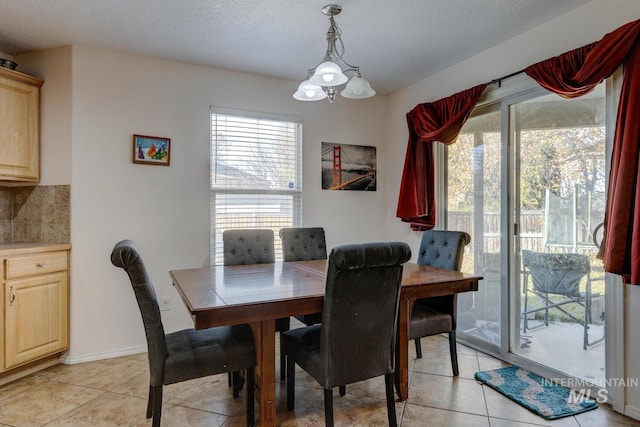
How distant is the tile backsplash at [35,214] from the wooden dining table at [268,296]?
130 cm

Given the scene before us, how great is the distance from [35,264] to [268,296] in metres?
1.95

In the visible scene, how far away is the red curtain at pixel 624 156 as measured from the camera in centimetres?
193

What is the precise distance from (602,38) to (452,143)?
129cm

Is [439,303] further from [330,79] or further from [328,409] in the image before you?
[330,79]

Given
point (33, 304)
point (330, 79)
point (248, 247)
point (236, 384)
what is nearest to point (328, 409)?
point (236, 384)

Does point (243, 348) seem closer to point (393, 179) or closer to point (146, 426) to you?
point (146, 426)

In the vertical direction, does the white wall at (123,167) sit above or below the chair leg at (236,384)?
above

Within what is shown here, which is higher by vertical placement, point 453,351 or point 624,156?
point 624,156

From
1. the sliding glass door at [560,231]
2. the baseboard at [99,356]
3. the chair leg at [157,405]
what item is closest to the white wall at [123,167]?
the baseboard at [99,356]

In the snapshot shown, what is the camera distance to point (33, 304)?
8.46 ft

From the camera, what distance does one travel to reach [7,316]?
2416 millimetres

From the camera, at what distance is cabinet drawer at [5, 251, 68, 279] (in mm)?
2434

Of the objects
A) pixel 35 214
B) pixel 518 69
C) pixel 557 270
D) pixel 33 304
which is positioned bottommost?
pixel 33 304

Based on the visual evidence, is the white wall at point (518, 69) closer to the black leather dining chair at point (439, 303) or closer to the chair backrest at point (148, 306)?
the black leather dining chair at point (439, 303)
